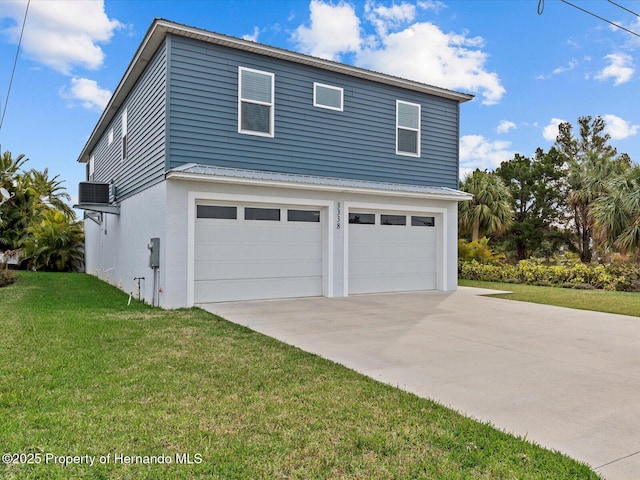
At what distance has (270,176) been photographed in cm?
928

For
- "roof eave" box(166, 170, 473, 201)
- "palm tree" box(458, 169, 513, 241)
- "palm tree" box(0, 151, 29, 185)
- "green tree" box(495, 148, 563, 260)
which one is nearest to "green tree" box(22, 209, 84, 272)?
"palm tree" box(0, 151, 29, 185)

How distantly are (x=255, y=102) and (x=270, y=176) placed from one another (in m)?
1.64

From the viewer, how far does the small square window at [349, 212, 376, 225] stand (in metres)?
10.6

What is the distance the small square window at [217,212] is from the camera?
884 centimetres

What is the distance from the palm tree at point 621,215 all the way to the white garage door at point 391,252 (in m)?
5.40

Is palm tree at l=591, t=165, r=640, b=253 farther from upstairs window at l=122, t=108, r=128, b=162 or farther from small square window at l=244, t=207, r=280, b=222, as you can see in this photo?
upstairs window at l=122, t=108, r=128, b=162

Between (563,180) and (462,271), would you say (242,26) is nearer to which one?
(462,271)

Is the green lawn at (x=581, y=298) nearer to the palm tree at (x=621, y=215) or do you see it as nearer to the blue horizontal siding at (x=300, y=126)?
the palm tree at (x=621, y=215)

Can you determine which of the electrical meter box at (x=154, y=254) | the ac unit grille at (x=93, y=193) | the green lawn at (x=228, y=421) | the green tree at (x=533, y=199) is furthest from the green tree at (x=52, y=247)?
the green tree at (x=533, y=199)

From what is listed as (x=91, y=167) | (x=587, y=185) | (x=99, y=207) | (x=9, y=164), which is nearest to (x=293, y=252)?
(x=99, y=207)

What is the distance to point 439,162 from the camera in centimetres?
1220

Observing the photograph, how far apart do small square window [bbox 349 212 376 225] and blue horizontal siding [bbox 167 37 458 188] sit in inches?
36.2

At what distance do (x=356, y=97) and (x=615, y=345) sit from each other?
25.1 feet

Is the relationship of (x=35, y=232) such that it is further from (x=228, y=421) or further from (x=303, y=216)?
(x=228, y=421)
